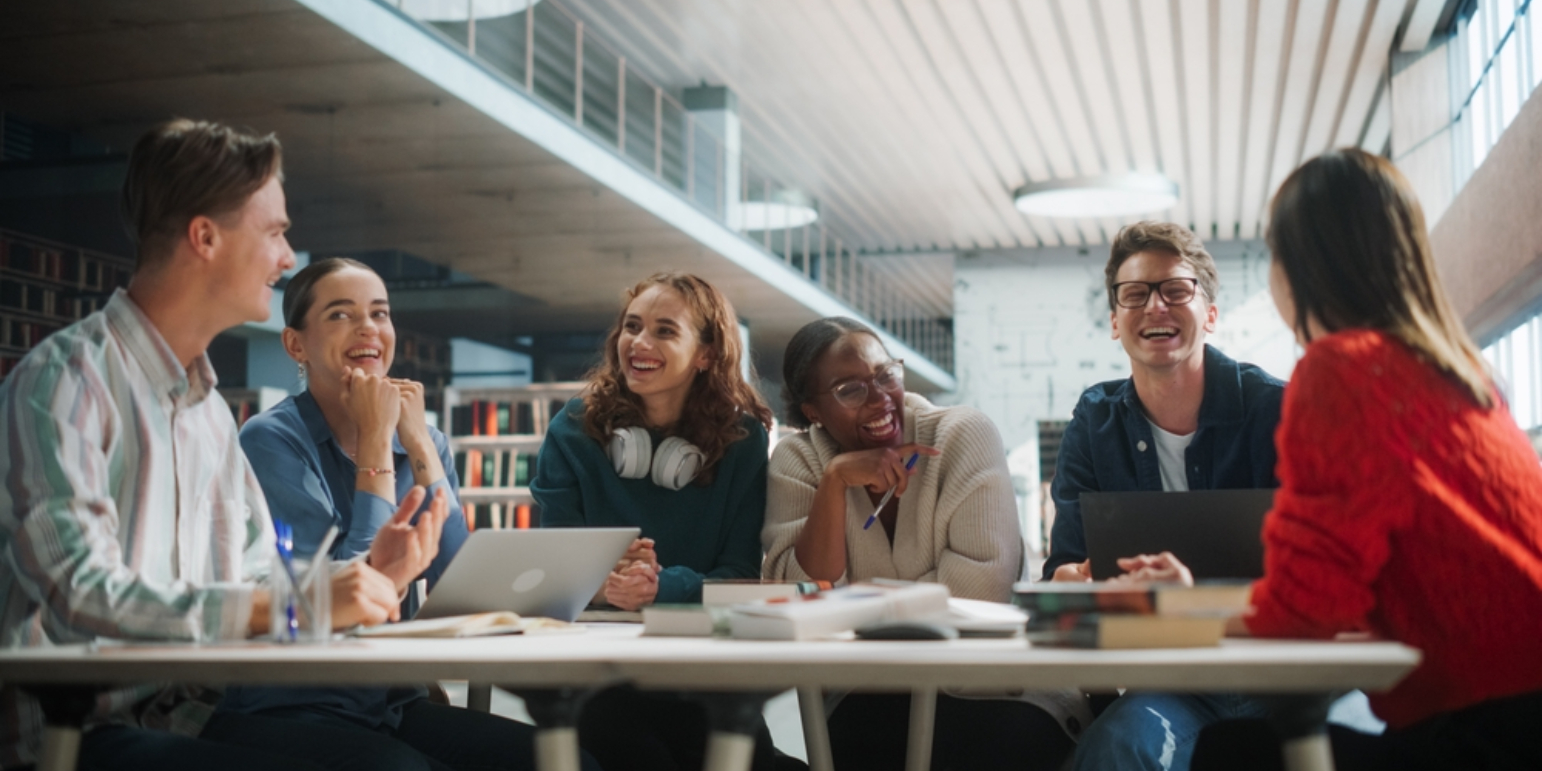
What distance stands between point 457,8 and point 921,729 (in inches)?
221

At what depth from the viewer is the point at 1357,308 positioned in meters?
1.43

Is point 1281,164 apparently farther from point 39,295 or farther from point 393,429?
point 393,429

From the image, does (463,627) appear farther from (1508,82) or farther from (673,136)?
(673,136)

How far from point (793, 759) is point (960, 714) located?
0.46 meters

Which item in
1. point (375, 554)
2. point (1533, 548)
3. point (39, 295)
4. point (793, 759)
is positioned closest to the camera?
point (1533, 548)

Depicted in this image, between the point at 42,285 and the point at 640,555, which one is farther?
the point at 42,285

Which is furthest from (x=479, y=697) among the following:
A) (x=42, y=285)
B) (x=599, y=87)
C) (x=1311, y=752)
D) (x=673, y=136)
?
(x=673, y=136)

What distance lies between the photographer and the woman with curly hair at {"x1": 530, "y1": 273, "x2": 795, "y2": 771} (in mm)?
2545

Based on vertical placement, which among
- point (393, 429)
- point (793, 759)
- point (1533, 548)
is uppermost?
point (393, 429)

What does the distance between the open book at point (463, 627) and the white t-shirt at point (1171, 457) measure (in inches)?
48.9

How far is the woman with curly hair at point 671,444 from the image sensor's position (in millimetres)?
2545

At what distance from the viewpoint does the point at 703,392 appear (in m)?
2.71

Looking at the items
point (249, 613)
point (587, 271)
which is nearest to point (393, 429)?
point (249, 613)

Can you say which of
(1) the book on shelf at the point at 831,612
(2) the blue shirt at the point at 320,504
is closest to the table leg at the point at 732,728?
(1) the book on shelf at the point at 831,612
